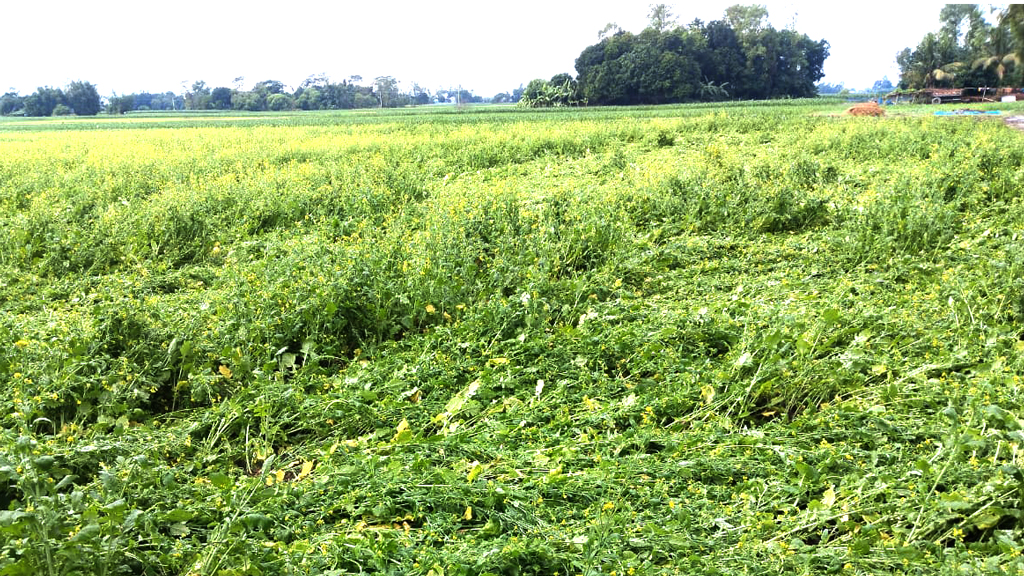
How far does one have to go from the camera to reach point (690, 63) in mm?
53938

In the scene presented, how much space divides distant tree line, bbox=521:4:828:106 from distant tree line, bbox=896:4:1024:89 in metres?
13.3

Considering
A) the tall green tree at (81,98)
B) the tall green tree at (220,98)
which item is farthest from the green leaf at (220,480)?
the tall green tree at (220,98)

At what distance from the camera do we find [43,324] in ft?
13.9

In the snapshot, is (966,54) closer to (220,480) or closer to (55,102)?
(220,480)

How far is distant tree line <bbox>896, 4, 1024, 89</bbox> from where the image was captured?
102ft

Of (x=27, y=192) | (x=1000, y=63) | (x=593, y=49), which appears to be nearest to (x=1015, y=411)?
(x=27, y=192)

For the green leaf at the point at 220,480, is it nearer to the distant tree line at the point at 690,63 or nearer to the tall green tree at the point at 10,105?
the distant tree line at the point at 690,63

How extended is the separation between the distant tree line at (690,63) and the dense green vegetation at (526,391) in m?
49.3

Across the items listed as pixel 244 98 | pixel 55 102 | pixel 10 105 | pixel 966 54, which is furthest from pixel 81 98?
pixel 966 54

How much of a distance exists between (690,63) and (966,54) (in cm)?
2047

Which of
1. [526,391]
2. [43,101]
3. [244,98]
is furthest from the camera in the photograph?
[244,98]

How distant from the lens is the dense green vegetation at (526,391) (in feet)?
8.04

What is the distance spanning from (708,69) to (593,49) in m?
10.2

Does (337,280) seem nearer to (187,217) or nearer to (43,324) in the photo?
(43,324)
